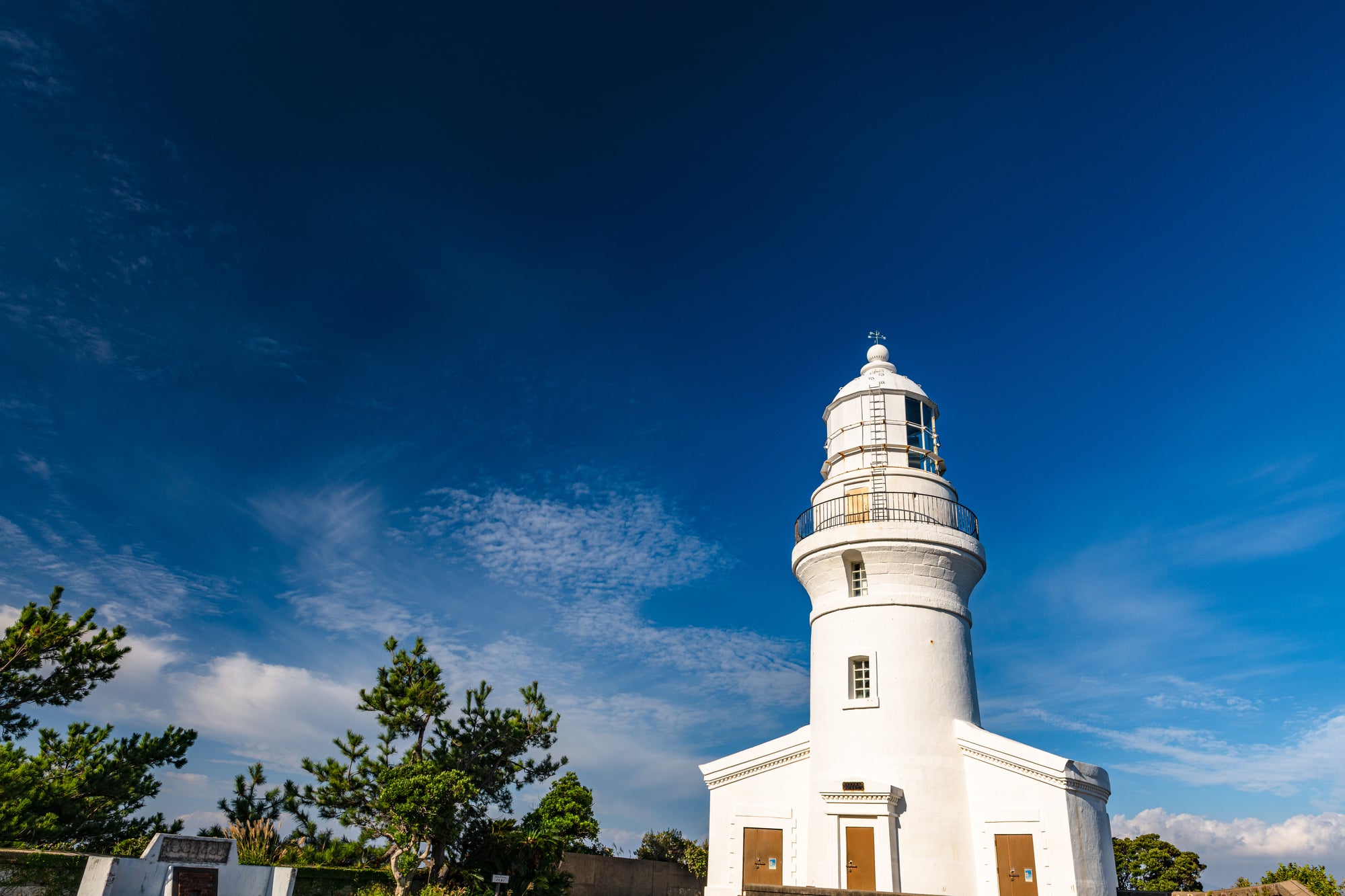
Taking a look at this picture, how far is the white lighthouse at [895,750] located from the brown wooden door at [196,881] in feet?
33.6

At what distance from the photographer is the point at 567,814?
2189 centimetres

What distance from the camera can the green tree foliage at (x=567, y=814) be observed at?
2172 cm

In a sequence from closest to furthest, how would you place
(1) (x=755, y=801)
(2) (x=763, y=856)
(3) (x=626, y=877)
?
(2) (x=763, y=856) < (1) (x=755, y=801) < (3) (x=626, y=877)

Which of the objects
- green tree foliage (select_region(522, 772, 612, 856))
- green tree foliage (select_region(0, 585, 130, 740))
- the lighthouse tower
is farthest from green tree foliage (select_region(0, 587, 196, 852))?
the lighthouse tower

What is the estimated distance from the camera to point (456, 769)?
20.0 meters

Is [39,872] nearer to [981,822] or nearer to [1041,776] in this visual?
[981,822]

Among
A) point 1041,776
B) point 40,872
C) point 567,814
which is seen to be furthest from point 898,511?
point 40,872

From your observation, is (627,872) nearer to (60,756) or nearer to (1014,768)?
(1014,768)

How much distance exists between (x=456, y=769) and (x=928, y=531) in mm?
12632

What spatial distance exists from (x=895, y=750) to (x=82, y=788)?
56.2ft

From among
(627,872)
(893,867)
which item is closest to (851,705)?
(893,867)

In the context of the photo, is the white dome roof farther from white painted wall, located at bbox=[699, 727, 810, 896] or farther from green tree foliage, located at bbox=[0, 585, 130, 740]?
green tree foliage, located at bbox=[0, 585, 130, 740]

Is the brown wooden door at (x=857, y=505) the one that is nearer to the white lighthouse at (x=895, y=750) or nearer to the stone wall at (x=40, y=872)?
the white lighthouse at (x=895, y=750)

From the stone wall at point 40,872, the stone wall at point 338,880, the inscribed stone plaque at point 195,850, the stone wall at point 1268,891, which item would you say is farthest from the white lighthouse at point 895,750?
the stone wall at point 40,872
